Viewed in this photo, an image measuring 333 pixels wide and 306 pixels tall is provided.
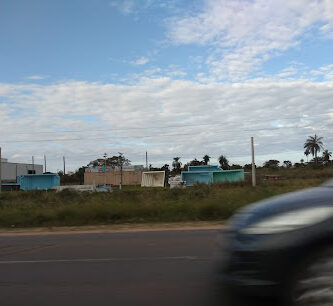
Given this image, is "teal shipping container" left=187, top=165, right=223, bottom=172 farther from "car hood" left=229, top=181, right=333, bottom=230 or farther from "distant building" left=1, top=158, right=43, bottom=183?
"car hood" left=229, top=181, right=333, bottom=230

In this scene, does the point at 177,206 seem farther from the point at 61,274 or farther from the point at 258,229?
the point at 258,229

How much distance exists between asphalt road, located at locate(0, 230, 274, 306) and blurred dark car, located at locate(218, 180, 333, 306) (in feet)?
1.24

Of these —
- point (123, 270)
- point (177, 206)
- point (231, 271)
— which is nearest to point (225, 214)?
point (177, 206)

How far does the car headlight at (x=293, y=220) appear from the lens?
3.33 meters

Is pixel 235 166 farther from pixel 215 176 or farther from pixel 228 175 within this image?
pixel 215 176

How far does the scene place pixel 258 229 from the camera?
346 centimetres

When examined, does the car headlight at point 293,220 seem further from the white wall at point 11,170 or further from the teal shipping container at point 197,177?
the white wall at point 11,170

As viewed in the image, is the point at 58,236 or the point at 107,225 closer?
the point at 58,236

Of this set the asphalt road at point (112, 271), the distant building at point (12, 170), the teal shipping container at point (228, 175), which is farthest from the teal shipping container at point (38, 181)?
the asphalt road at point (112, 271)

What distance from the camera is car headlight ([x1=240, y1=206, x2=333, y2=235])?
131 inches

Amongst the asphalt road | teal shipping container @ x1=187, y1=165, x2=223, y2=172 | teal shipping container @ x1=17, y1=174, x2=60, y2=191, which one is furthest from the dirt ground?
teal shipping container @ x1=187, y1=165, x2=223, y2=172

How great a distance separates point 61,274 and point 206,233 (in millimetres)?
4807

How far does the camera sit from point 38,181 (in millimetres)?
56188

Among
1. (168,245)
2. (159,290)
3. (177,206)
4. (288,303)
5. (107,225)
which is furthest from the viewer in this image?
(177,206)
